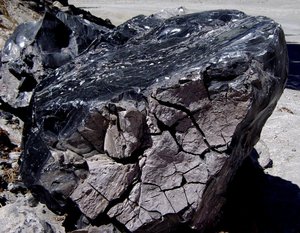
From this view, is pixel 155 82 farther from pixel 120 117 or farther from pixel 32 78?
pixel 32 78

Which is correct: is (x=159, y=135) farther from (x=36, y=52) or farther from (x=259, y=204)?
(x=36, y=52)

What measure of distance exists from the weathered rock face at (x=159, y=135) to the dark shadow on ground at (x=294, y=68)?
6.29 metres

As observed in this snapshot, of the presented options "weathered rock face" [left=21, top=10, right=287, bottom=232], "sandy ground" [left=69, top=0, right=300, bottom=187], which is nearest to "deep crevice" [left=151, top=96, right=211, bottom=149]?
"weathered rock face" [left=21, top=10, right=287, bottom=232]

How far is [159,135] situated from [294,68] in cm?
851

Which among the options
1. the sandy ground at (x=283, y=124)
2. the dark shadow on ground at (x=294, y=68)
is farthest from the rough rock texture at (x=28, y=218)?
the dark shadow on ground at (x=294, y=68)

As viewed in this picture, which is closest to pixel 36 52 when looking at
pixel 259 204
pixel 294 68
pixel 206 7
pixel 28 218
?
pixel 28 218

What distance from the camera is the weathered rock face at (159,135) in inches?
135

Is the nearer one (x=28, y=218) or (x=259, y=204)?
(x=28, y=218)

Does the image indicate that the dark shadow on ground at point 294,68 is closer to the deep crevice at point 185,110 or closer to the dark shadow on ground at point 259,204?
the dark shadow on ground at point 259,204

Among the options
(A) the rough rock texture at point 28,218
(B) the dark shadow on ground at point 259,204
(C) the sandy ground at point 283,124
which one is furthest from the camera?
(C) the sandy ground at point 283,124

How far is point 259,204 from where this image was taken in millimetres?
→ 4566

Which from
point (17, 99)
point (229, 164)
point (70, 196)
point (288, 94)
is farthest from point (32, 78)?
point (288, 94)

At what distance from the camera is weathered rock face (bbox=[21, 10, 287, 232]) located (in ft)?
11.2

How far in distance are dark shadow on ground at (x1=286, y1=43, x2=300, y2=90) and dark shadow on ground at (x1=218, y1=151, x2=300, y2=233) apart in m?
5.00
